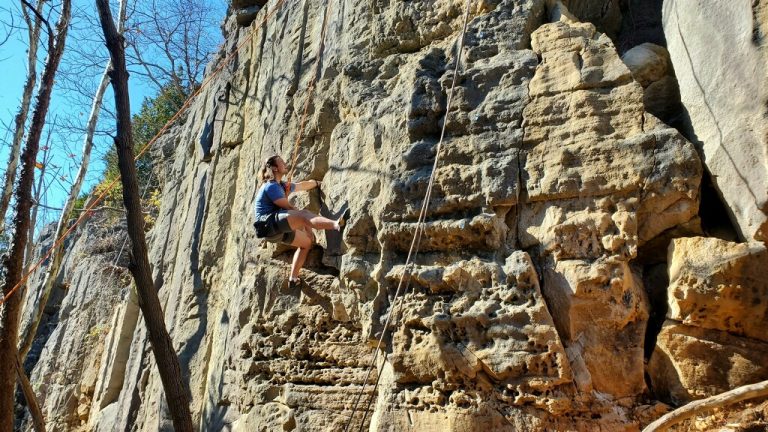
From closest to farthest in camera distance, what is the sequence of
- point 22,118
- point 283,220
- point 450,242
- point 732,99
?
point 732,99 < point 450,242 < point 283,220 < point 22,118

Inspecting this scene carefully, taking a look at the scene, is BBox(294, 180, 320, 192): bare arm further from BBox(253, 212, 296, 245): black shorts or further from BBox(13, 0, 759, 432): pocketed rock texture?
BBox(253, 212, 296, 245): black shorts

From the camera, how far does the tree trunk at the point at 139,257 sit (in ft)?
16.4

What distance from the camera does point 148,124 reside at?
16391mm

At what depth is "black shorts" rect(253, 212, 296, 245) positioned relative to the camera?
551 centimetres

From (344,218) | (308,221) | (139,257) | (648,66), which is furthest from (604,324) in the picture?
(139,257)

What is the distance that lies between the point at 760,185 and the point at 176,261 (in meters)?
6.72

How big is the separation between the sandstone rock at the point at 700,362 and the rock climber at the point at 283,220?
2.78m

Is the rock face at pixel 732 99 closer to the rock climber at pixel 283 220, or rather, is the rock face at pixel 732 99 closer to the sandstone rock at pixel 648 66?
the sandstone rock at pixel 648 66

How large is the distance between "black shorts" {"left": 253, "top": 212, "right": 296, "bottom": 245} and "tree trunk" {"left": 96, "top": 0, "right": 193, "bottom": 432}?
101 centimetres

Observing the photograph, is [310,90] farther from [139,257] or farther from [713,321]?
[713,321]

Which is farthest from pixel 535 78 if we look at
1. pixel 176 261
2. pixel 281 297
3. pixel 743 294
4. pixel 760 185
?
pixel 176 261

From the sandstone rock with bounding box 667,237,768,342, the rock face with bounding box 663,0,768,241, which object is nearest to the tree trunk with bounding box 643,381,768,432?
the sandstone rock with bounding box 667,237,768,342

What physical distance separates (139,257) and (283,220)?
1.24 metres

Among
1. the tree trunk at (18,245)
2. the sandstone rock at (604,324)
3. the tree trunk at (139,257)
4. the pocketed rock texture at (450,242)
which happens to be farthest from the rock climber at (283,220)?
the tree trunk at (18,245)
